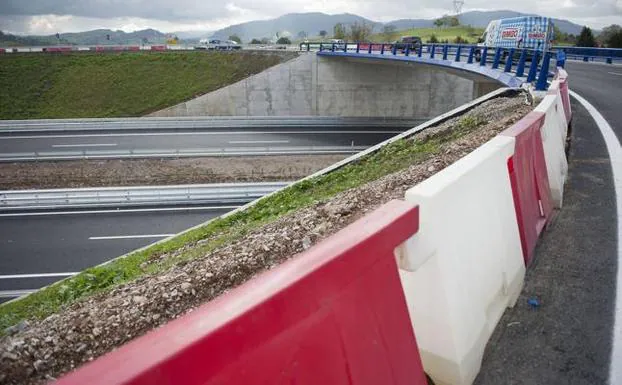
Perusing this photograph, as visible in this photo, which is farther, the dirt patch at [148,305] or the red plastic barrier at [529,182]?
the red plastic barrier at [529,182]

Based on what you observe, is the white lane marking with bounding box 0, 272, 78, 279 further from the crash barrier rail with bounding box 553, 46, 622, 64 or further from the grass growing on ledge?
the crash barrier rail with bounding box 553, 46, 622, 64

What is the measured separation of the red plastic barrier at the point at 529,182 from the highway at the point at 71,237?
13552 mm

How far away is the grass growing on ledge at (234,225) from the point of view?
8.12 m

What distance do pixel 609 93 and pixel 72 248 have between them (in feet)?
65.7

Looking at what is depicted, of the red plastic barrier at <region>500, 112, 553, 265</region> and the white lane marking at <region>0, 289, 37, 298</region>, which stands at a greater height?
the red plastic barrier at <region>500, 112, 553, 265</region>

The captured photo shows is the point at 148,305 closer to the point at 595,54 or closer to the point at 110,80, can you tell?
the point at 595,54

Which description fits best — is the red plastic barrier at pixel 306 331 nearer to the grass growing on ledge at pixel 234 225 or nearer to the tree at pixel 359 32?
the grass growing on ledge at pixel 234 225

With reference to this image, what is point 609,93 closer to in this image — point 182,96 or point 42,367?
point 42,367

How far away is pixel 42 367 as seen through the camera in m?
3.01

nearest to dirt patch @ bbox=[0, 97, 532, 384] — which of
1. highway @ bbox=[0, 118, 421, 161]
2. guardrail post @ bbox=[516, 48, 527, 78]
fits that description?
guardrail post @ bbox=[516, 48, 527, 78]

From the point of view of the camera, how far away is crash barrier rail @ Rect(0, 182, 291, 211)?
65.0ft

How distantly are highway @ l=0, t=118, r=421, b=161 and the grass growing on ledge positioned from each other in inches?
689

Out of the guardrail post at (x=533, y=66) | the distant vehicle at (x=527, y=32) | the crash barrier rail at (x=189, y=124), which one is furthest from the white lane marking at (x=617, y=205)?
the crash barrier rail at (x=189, y=124)

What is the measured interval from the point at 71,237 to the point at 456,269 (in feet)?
55.4
